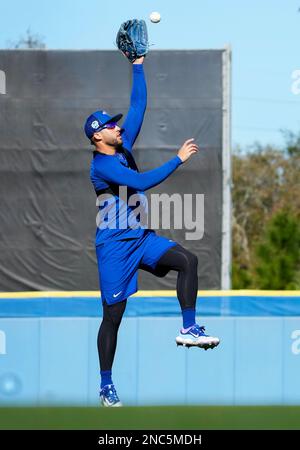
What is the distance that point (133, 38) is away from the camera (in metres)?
5.40

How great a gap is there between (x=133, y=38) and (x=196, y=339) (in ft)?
5.41

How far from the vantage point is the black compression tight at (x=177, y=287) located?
5.24 m

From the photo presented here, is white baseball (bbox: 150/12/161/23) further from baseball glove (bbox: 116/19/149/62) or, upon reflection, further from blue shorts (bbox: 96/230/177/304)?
blue shorts (bbox: 96/230/177/304)

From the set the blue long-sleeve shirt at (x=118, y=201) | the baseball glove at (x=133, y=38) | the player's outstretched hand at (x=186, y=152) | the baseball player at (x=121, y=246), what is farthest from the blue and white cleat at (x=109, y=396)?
the baseball glove at (x=133, y=38)

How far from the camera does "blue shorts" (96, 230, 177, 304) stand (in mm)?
5258

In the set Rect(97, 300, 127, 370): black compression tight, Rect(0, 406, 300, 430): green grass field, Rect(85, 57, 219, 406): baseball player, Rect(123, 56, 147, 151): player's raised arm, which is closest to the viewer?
Rect(0, 406, 300, 430): green grass field

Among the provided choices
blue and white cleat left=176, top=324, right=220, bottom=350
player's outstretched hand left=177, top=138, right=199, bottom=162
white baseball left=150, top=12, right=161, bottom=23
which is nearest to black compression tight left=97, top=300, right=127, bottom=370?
blue and white cleat left=176, top=324, right=220, bottom=350

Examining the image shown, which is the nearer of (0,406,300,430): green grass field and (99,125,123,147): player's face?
(0,406,300,430): green grass field

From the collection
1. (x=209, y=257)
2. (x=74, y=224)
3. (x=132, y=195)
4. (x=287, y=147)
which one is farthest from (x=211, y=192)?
(x=287, y=147)

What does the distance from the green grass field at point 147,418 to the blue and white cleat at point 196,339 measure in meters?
0.38

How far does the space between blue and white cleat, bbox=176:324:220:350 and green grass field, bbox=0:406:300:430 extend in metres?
0.38

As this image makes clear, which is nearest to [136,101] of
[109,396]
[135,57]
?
[135,57]

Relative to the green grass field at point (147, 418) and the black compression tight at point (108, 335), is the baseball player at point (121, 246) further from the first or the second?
the green grass field at point (147, 418)

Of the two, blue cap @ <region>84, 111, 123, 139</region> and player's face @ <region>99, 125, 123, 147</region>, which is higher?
blue cap @ <region>84, 111, 123, 139</region>
